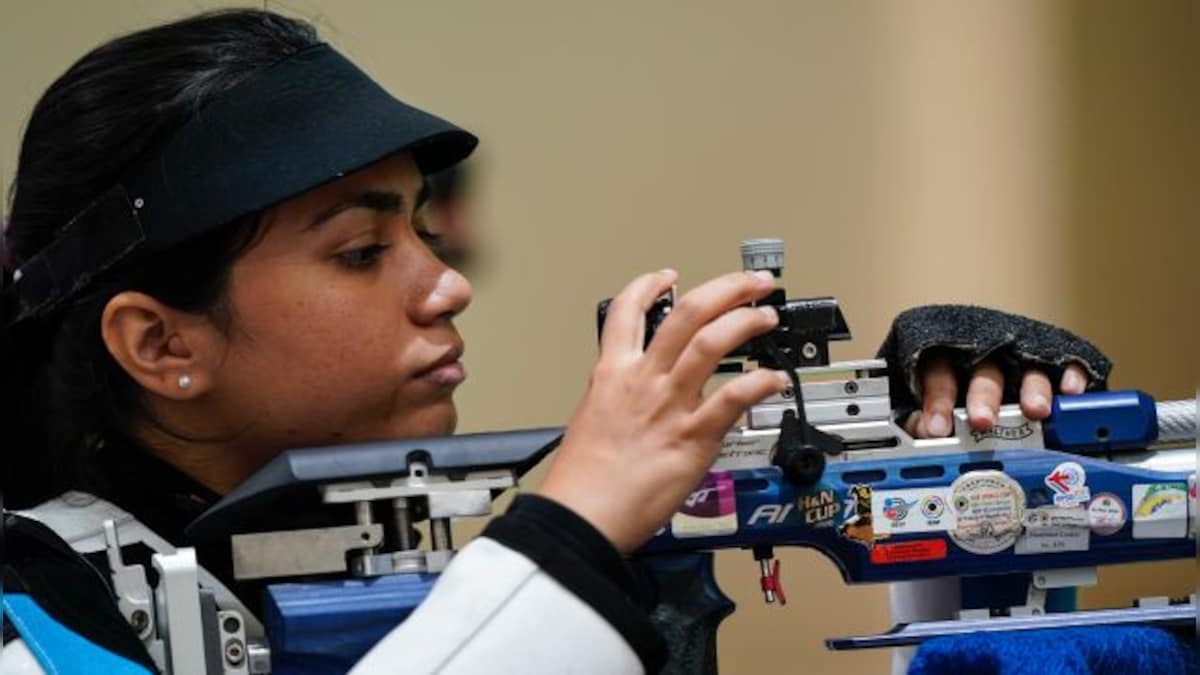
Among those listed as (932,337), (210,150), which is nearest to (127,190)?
(210,150)

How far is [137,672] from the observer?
112 cm

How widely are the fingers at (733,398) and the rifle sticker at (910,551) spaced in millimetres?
249

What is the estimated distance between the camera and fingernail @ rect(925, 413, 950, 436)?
138 centimetres

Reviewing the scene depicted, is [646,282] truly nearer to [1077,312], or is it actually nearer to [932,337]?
[932,337]

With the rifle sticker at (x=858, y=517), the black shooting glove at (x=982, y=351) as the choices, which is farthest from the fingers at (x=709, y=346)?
the black shooting glove at (x=982, y=351)

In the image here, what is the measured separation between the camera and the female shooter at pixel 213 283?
130 centimetres

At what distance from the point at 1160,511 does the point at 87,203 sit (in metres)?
0.81

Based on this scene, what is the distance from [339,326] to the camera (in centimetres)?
131

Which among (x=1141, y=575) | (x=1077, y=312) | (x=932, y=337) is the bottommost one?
(x=1141, y=575)

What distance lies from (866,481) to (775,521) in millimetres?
75

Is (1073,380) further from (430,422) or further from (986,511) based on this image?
(430,422)

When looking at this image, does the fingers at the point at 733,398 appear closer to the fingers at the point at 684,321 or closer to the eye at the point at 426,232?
the fingers at the point at 684,321

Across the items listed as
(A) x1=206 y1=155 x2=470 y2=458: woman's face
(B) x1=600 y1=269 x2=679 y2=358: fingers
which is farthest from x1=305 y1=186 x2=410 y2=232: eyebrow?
(B) x1=600 y1=269 x2=679 y2=358: fingers

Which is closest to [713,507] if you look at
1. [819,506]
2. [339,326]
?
[819,506]
